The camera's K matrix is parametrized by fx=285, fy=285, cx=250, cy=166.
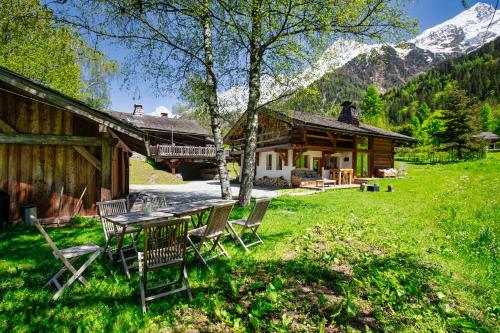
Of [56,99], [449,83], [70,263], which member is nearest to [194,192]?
[56,99]

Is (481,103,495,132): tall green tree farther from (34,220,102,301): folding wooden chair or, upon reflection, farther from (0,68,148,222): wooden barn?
(34,220,102,301): folding wooden chair

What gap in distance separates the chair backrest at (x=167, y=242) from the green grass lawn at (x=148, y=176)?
2103 centimetres

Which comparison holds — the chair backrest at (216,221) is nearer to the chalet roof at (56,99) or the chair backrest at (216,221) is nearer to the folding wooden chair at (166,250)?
the folding wooden chair at (166,250)

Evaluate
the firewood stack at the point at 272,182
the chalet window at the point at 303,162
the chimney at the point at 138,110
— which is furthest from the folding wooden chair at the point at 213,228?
the chimney at the point at 138,110

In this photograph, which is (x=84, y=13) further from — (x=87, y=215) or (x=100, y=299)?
(x=100, y=299)

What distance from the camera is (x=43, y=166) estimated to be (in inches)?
302

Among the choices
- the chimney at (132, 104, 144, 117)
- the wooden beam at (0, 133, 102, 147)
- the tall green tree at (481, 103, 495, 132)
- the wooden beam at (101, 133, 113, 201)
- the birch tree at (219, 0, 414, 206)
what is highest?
the tall green tree at (481, 103, 495, 132)

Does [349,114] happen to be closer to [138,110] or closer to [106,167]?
[106,167]

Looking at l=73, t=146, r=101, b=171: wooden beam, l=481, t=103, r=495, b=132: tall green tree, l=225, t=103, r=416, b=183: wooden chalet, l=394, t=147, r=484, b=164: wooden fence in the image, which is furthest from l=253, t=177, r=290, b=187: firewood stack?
l=481, t=103, r=495, b=132: tall green tree

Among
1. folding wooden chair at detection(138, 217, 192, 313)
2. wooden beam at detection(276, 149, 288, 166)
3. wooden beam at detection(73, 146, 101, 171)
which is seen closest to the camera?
folding wooden chair at detection(138, 217, 192, 313)

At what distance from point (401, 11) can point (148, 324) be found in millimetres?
9789

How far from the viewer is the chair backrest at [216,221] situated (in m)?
4.34

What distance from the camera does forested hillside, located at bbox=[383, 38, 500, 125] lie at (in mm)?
85000

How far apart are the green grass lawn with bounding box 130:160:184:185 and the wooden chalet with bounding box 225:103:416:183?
597cm
